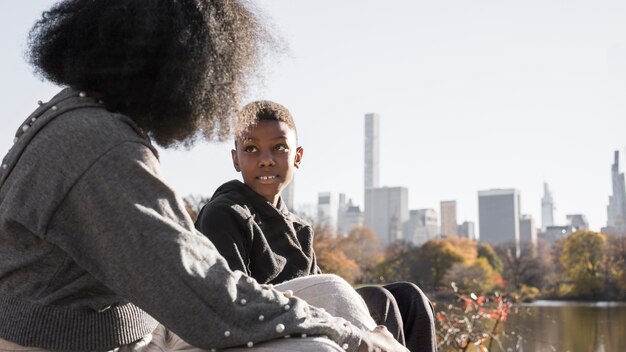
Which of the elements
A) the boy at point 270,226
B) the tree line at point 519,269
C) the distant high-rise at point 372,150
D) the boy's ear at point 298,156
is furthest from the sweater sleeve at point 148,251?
the distant high-rise at point 372,150

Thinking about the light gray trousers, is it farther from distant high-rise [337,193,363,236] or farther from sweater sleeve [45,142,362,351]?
distant high-rise [337,193,363,236]

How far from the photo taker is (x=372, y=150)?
485ft

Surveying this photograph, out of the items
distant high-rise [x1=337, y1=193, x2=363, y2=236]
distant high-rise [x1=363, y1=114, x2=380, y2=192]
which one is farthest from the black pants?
distant high-rise [x1=363, y1=114, x2=380, y2=192]

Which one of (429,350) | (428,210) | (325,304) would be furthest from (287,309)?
(428,210)

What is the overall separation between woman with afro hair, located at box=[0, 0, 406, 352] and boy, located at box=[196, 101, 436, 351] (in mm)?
293

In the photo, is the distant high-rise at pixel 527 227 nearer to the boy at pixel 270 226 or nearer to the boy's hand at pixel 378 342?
the boy at pixel 270 226

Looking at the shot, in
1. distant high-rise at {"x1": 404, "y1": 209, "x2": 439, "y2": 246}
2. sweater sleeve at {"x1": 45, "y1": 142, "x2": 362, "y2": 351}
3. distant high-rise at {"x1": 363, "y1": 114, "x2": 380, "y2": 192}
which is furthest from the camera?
distant high-rise at {"x1": 363, "y1": 114, "x2": 380, "y2": 192}

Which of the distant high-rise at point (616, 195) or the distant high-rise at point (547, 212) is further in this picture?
the distant high-rise at point (547, 212)

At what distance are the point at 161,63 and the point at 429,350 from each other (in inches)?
45.9

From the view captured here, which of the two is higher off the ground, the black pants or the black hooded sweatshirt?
the black hooded sweatshirt

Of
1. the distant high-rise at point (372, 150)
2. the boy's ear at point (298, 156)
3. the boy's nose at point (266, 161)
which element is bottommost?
the boy's nose at point (266, 161)

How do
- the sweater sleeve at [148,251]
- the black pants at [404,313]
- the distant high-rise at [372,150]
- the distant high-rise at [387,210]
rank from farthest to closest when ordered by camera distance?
the distant high-rise at [372,150] → the distant high-rise at [387,210] → the black pants at [404,313] → the sweater sleeve at [148,251]

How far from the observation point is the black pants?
207cm

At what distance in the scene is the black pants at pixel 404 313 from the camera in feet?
6.79
